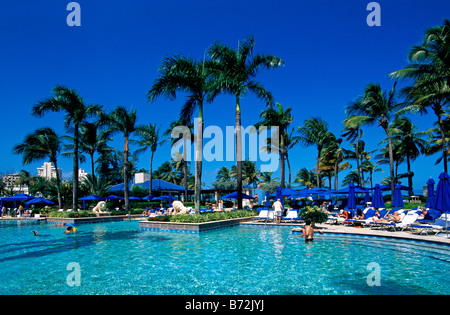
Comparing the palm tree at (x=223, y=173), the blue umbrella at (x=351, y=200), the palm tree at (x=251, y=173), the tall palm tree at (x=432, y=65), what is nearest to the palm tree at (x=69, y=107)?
the blue umbrella at (x=351, y=200)

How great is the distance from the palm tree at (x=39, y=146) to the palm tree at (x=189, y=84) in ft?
54.9

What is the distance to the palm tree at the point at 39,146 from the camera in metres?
28.0

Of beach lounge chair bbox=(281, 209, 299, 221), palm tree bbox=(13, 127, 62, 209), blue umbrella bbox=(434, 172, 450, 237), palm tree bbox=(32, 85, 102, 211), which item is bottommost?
beach lounge chair bbox=(281, 209, 299, 221)

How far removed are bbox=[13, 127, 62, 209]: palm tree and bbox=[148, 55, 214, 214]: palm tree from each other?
54.9ft

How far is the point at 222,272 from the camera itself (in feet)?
24.3

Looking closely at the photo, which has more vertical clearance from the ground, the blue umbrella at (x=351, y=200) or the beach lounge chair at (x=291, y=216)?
the blue umbrella at (x=351, y=200)

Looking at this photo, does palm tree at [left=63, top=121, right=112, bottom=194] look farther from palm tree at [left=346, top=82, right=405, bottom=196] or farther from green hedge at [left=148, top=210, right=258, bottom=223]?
palm tree at [left=346, top=82, right=405, bottom=196]

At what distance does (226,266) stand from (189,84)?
11.6 meters

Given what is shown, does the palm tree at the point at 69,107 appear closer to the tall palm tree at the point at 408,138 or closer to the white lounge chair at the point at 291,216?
the white lounge chair at the point at 291,216

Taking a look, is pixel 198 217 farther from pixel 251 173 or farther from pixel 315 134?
pixel 251 173

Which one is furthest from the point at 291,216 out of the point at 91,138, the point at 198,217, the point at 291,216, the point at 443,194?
the point at 91,138

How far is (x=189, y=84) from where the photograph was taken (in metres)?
16.9

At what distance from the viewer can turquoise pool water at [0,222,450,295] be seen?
6.23 meters

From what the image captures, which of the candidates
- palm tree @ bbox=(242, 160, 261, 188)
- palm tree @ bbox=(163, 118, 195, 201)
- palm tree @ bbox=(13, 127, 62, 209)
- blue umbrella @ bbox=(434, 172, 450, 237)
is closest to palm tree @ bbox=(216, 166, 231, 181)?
palm tree @ bbox=(242, 160, 261, 188)
